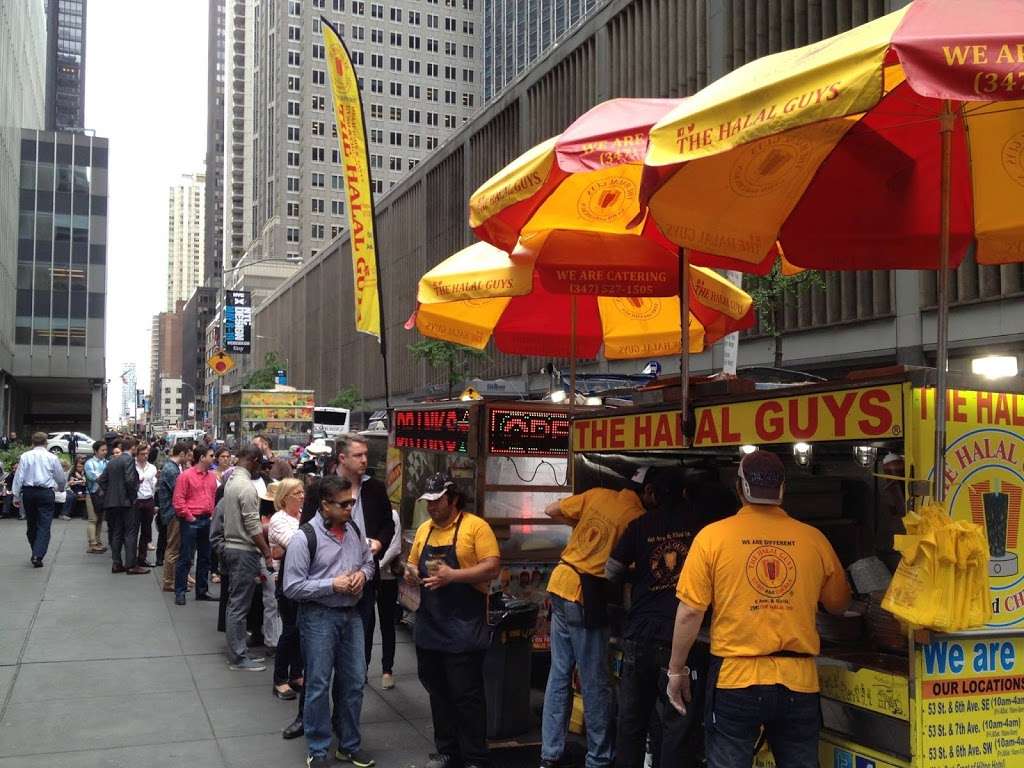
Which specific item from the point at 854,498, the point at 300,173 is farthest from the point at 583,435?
the point at 300,173

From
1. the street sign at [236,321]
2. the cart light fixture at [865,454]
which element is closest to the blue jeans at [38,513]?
the cart light fixture at [865,454]

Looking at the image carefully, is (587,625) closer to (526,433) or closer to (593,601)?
(593,601)

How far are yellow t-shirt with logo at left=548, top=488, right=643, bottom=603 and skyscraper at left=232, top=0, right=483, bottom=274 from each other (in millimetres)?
110461

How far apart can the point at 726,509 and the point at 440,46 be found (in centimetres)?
12594

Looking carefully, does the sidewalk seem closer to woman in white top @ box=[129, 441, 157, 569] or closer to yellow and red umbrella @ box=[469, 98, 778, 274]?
woman in white top @ box=[129, 441, 157, 569]

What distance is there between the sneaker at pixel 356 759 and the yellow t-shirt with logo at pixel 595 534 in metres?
1.60

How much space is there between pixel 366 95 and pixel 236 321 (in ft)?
155

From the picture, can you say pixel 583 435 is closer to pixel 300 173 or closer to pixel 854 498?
pixel 854 498

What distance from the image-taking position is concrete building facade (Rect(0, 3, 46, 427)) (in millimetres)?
41656

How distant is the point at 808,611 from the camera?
4.06m

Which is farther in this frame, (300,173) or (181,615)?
(300,173)

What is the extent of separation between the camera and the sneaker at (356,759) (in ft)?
19.5

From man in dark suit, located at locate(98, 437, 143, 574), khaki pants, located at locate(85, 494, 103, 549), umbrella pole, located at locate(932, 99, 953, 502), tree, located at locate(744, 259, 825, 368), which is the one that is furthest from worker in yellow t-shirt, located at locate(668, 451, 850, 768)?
khaki pants, located at locate(85, 494, 103, 549)

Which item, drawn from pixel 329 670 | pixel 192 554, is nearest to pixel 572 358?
pixel 329 670
